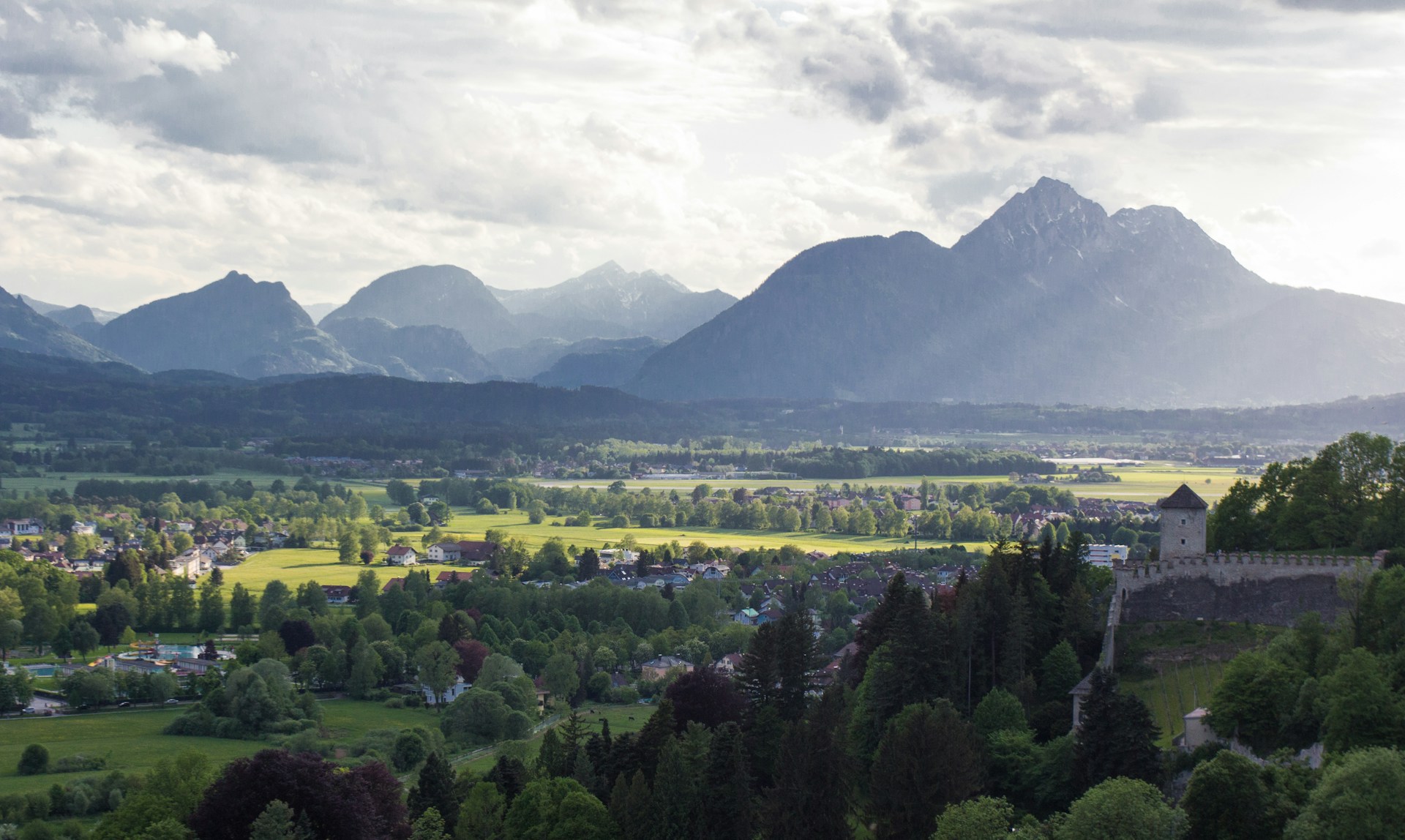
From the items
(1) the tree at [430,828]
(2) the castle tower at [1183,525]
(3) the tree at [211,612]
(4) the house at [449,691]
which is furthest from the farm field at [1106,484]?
(1) the tree at [430,828]

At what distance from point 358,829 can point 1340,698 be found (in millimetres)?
23918

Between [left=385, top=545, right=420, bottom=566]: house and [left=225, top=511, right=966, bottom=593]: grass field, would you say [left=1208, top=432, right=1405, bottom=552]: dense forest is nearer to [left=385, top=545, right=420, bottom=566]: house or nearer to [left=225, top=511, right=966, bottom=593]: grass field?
[left=225, top=511, right=966, bottom=593]: grass field

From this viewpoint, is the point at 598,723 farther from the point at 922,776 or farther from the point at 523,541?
the point at 523,541

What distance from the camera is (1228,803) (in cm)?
2986

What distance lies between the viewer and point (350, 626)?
70.9 meters

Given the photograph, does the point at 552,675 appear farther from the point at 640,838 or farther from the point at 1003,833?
the point at 1003,833

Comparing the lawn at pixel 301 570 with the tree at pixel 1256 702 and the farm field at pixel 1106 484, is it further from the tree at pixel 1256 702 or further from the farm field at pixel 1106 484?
the tree at pixel 1256 702

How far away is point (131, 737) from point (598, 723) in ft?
59.7

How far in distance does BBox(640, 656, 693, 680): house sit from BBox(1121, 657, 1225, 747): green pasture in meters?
26.7

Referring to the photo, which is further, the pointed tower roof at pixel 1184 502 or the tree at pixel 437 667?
the tree at pixel 437 667

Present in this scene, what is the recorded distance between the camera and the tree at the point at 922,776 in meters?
35.5

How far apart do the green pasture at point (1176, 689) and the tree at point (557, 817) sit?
14539mm

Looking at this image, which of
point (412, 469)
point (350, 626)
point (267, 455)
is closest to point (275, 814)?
point (350, 626)

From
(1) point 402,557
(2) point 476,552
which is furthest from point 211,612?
(2) point 476,552
